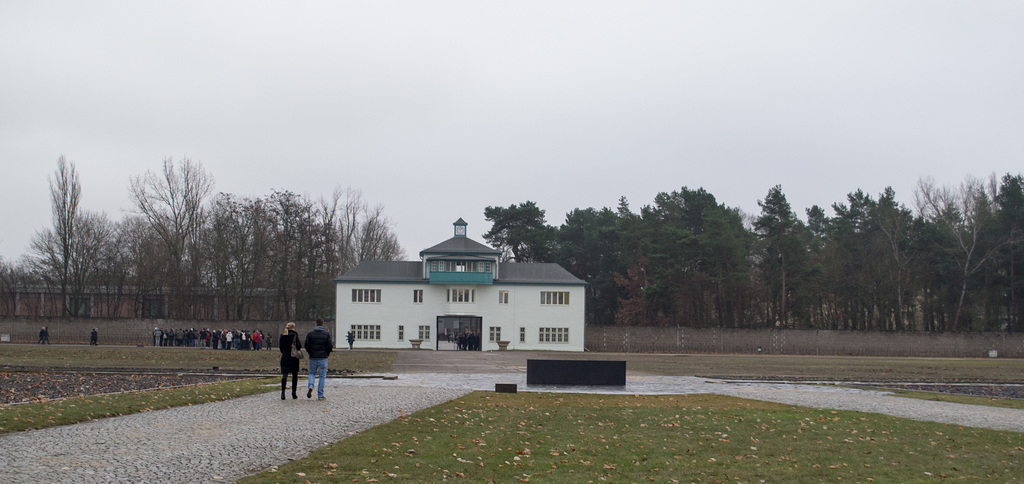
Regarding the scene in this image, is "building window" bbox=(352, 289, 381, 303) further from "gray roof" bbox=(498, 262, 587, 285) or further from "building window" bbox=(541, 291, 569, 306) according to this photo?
"building window" bbox=(541, 291, 569, 306)

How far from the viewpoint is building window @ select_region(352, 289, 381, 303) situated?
66562 mm

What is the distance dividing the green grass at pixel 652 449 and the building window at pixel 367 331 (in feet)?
166

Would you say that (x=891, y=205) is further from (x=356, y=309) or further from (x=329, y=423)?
(x=329, y=423)

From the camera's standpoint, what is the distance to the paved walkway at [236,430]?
8.90 meters

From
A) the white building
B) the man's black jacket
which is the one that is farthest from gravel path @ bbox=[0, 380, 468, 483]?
the white building

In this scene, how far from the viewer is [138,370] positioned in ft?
93.1

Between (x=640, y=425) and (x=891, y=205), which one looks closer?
(x=640, y=425)

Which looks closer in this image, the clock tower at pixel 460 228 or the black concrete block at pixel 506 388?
the black concrete block at pixel 506 388

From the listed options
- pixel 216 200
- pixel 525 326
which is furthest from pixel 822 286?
pixel 216 200

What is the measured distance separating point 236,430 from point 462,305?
54.9 m

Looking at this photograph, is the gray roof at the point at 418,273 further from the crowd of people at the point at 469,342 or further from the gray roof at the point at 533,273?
the crowd of people at the point at 469,342

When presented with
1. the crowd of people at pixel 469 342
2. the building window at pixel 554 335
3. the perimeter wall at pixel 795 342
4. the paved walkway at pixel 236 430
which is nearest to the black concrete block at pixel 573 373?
the paved walkway at pixel 236 430

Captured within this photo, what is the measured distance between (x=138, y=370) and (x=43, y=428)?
17.6 metres

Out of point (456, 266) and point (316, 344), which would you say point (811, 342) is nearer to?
point (456, 266)
